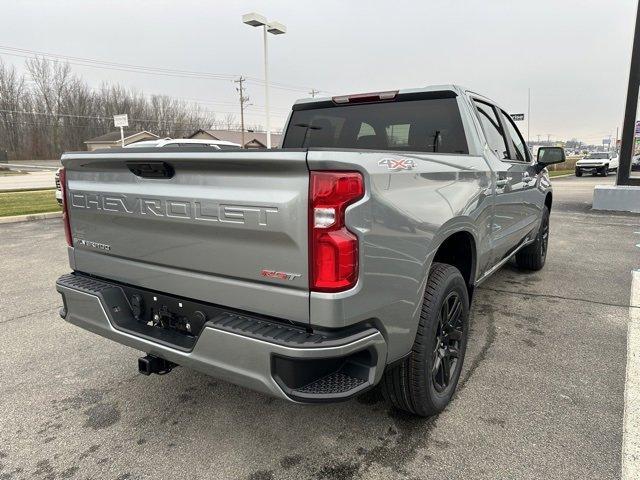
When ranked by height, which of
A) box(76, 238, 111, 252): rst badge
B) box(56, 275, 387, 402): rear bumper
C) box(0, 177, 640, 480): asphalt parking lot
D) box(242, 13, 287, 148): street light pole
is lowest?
box(0, 177, 640, 480): asphalt parking lot

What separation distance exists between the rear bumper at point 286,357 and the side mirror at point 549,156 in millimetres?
3825

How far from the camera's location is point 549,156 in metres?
4.90

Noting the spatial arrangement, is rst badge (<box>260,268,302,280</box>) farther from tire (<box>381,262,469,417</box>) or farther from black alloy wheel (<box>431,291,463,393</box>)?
black alloy wheel (<box>431,291,463,393</box>)

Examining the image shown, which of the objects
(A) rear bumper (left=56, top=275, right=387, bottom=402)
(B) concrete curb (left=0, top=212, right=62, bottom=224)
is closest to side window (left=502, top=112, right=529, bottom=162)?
(A) rear bumper (left=56, top=275, right=387, bottom=402)

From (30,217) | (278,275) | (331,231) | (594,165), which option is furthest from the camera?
(594,165)

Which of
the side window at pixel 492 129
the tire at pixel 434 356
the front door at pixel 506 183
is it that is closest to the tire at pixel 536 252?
the front door at pixel 506 183

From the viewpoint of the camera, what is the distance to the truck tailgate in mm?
1847

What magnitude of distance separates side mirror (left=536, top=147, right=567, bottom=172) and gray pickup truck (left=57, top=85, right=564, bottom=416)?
2.18 metres

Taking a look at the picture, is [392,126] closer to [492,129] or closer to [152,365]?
[492,129]

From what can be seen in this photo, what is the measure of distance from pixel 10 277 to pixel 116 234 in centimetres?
431

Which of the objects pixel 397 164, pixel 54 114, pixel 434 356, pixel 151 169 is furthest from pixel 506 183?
pixel 54 114

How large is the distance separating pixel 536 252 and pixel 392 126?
10.5 feet

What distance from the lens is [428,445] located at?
7.95 feet

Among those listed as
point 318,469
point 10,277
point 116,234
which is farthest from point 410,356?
point 10,277
